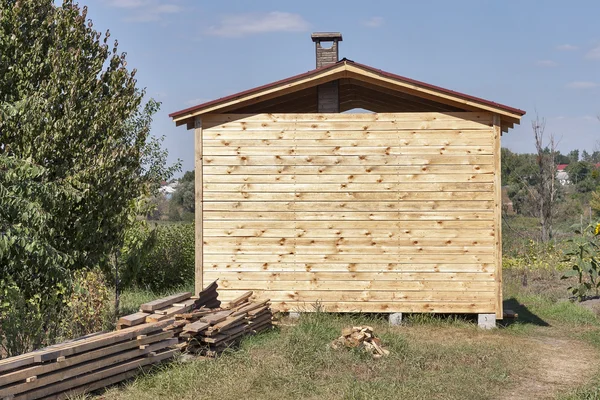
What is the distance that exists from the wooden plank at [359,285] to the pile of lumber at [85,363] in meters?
3.38

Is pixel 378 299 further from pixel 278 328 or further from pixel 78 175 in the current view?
pixel 78 175

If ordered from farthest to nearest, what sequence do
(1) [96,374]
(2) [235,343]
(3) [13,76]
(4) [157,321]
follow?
(3) [13,76] → (2) [235,343] → (4) [157,321] → (1) [96,374]

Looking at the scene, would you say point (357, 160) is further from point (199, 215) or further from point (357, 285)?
point (199, 215)

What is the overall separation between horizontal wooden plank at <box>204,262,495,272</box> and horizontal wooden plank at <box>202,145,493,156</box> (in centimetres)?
193

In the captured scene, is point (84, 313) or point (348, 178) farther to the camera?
point (348, 178)

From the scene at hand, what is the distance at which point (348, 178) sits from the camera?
12133 millimetres

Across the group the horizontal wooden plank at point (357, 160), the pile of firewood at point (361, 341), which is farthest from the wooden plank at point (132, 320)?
the horizontal wooden plank at point (357, 160)

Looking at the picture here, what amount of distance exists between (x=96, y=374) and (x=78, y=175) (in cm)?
346

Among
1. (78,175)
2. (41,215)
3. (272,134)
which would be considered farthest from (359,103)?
(41,215)

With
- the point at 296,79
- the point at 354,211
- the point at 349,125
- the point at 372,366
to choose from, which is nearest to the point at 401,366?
the point at 372,366

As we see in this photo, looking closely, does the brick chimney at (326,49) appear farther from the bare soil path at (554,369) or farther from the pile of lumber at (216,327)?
the bare soil path at (554,369)

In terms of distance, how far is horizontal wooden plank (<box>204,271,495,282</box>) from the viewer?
1199cm

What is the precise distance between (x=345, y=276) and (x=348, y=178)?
1.71 m

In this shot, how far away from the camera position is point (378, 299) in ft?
39.6
